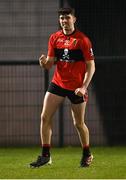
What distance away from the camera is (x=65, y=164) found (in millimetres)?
8688

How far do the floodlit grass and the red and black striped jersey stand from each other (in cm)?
99

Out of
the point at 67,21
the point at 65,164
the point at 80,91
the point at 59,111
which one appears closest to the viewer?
the point at 80,91

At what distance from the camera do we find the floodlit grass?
7.49m

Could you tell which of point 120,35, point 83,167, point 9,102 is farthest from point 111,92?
point 83,167

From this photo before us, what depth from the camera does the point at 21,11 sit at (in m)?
11.5

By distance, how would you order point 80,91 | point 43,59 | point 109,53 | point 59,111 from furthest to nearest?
point 59,111, point 109,53, point 43,59, point 80,91

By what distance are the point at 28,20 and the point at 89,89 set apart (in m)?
1.51

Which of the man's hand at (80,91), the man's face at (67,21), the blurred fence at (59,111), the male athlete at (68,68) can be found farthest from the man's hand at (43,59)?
the blurred fence at (59,111)

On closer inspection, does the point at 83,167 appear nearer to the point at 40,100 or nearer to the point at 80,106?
the point at 80,106

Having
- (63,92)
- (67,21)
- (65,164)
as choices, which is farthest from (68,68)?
(65,164)

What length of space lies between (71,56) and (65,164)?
150cm

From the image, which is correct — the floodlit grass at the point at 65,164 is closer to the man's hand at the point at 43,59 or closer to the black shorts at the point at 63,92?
the black shorts at the point at 63,92

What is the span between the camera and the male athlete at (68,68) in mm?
7922

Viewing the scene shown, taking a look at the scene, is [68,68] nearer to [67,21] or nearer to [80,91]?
[80,91]
